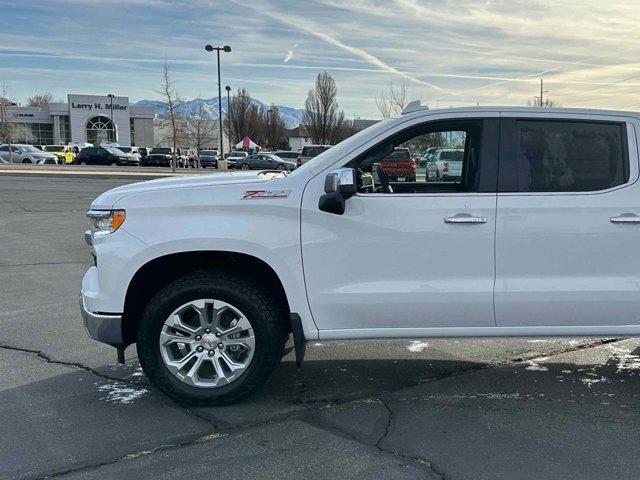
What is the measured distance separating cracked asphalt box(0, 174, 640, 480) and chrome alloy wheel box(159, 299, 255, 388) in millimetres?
262

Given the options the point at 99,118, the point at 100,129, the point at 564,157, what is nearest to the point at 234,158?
the point at 100,129

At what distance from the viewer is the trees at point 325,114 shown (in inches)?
2601

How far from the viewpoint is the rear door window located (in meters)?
4.18

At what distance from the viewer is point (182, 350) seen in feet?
14.1

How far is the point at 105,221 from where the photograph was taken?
4.14 metres

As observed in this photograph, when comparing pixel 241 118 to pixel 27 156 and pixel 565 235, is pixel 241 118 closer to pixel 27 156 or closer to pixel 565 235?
pixel 27 156

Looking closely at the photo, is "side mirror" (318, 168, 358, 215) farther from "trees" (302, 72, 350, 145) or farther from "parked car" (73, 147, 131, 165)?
"trees" (302, 72, 350, 145)

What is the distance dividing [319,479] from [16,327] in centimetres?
402

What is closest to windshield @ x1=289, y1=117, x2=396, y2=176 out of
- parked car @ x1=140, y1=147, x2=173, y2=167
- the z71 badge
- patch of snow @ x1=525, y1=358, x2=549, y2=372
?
the z71 badge

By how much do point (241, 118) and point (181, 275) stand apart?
7900 cm

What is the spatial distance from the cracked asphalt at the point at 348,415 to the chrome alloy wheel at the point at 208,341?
0.86 feet

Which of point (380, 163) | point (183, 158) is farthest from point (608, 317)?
point (183, 158)

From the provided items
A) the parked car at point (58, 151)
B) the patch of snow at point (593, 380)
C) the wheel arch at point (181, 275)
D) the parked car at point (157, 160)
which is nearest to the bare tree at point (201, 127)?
the parked car at point (157, 160)

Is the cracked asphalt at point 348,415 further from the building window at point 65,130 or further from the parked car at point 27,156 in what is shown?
the building window at point 65,130
